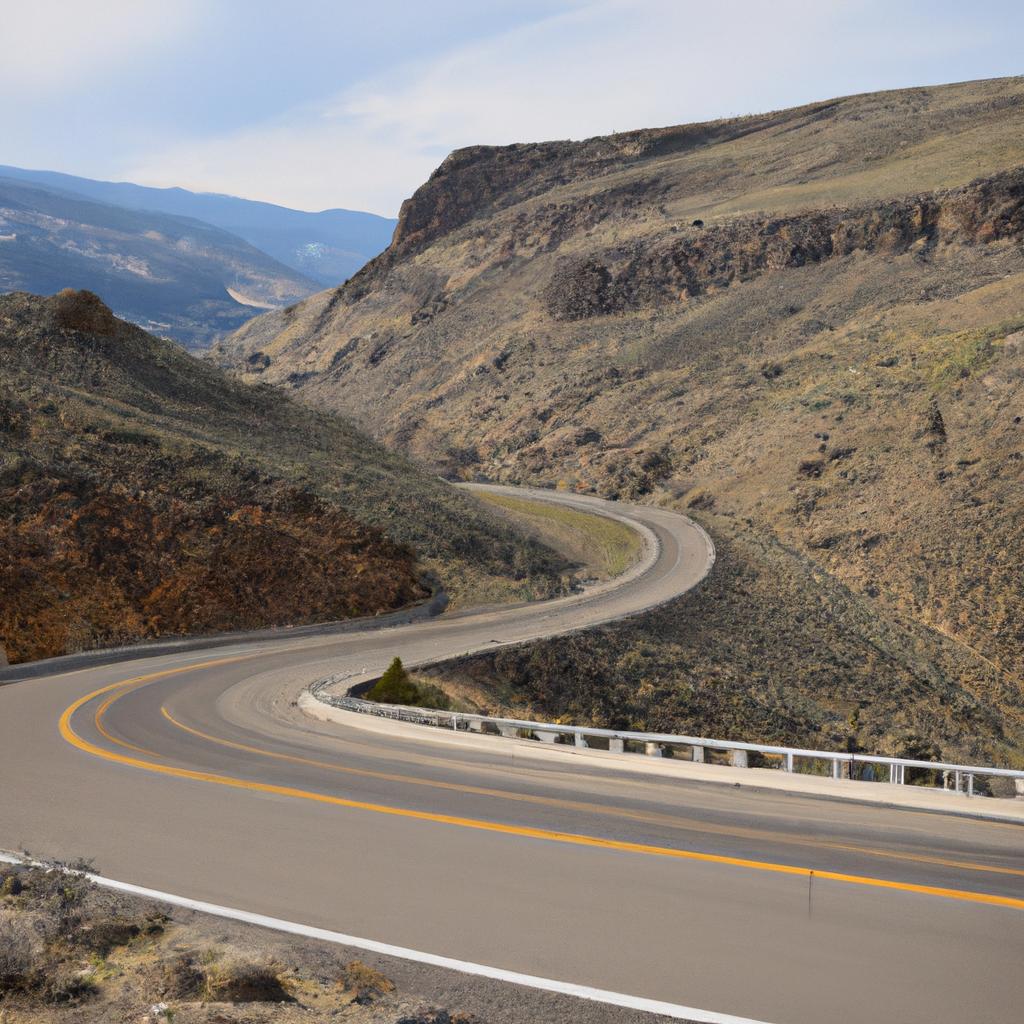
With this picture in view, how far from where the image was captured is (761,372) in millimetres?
78438

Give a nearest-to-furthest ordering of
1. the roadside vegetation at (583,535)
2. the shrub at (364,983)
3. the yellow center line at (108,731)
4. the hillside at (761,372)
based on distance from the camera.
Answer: the shrub at (364,983)
the yellow center line at (108,731)
the hillside at (761,372)
the roadside vegetation at (583,535)

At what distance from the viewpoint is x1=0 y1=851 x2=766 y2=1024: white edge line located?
6.81m

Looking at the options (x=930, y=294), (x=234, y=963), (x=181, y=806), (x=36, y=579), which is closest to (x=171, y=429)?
(x=36, y=579)

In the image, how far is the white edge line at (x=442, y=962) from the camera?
6809 millimetres

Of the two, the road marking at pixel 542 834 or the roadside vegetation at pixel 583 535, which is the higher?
the road marking at pixel 542 834

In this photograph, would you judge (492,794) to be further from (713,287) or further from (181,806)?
(713,287)

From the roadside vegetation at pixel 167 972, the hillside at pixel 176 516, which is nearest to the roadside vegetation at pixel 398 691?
the hillside at pixel 176 516

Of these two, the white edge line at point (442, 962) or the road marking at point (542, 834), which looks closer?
the white edge line at point (442, 962)

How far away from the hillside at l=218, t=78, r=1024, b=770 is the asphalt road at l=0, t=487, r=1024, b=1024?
54.9 feet

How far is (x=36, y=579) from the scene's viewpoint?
3303 cm

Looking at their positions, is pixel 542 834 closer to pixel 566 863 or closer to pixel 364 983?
pixel 566 863

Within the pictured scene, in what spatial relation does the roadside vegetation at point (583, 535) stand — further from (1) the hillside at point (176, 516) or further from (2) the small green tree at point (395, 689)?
(2) the small green tree at point (395, 689)

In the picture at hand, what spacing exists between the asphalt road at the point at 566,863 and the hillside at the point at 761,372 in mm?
16745

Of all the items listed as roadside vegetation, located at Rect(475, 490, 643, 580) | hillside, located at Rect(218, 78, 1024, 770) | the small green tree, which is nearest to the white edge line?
the small green tree
